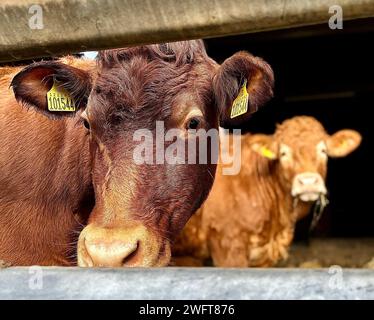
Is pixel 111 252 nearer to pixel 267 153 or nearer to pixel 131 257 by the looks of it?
pixel 131 257

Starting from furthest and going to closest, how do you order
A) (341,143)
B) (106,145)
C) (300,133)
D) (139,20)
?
(341,143) < (300,133) < (106,145) < (139,20)

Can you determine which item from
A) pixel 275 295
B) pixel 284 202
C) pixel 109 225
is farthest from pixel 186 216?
pixel 284 202

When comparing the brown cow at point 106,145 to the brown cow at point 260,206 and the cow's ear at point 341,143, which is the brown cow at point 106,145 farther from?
the cow's ear at point 341,143

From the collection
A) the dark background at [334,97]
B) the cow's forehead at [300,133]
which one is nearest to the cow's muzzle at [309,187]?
the cow's forehead at [300,133]

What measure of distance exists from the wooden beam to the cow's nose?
34.0 inches

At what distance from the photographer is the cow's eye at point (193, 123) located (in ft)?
9.38

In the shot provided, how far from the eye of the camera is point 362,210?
11391 mm

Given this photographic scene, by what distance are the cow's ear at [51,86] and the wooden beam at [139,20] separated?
128 cm

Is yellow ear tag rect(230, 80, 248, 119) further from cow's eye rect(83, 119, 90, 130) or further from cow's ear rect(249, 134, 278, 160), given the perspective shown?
cow's ear rect(249, 134, 278, 160)

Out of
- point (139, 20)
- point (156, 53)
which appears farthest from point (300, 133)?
point (139, 20)

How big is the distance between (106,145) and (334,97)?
378 inches

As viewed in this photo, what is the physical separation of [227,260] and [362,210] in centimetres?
560

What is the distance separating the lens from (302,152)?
646 centimetres

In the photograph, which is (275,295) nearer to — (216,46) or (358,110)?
(216,46)
